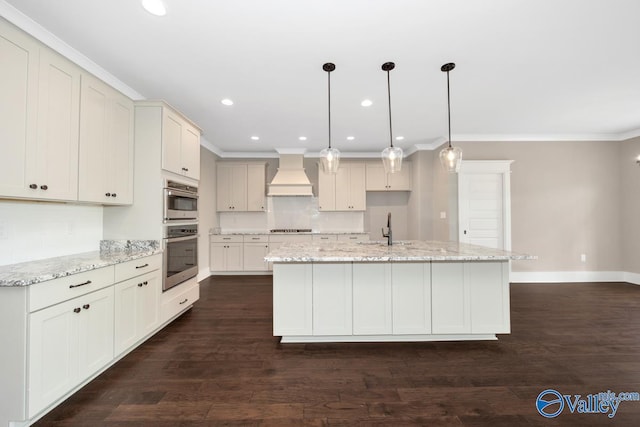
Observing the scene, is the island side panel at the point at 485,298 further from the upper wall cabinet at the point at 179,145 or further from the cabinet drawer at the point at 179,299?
the upper wall cabinet at the point at 179,145

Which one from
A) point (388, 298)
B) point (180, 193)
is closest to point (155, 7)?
point (180, 193)

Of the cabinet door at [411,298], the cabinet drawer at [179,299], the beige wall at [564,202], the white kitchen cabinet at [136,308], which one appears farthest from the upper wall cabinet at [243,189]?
the beige wall at [564,202]

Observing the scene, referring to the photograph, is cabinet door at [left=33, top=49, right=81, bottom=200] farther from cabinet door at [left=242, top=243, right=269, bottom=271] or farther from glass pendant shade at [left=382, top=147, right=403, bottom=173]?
cabinet door at [left=242, top=243, right=269, bottom=271]

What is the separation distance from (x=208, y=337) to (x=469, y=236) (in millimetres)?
4340

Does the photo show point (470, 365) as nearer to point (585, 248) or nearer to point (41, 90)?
point (41, 90)

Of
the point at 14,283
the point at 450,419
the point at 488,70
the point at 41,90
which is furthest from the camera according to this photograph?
the point at 488,70

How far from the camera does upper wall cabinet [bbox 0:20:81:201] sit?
1691mm

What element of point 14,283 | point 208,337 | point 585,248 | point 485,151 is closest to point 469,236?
point 485,151

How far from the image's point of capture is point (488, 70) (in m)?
2.65

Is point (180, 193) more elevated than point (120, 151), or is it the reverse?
point (120, 151)

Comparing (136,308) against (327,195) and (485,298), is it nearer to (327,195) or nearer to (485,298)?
(485,298)

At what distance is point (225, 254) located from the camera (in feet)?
18.1

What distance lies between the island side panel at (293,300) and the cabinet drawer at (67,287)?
136cm

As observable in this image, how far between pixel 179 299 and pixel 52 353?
1.54m
